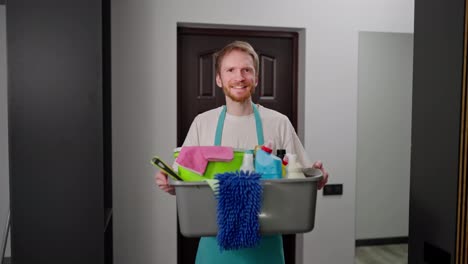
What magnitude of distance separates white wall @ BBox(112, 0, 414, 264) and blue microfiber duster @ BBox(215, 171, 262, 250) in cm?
148

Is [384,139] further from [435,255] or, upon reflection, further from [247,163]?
[247,163]

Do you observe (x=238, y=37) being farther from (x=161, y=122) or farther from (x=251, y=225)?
(x=251, y=225)

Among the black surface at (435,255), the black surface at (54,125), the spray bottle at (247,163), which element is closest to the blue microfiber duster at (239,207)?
the spray bottle at (247,163)

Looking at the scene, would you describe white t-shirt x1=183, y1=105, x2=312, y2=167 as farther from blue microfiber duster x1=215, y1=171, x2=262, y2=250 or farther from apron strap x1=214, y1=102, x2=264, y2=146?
blue microfiber duster x1=215, y1=171, x2=262, y2=250

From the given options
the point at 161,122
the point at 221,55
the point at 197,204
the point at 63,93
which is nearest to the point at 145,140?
the point at 161,122

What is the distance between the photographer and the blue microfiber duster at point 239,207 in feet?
4.41

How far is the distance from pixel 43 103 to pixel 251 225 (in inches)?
46.5

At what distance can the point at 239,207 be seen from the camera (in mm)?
1345

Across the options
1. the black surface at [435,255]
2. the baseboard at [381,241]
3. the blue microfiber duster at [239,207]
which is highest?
the blue microfiber duster at [239,207]

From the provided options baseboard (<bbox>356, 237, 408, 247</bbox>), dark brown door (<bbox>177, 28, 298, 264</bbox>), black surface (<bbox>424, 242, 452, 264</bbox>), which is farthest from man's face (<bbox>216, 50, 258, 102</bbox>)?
baseboard (<bbox>356, 237, 408, 247</bbox>)

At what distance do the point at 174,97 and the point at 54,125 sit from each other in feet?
2.92

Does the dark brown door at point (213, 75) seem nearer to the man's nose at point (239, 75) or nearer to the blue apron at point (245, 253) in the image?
the man's nose at point (239, 75)

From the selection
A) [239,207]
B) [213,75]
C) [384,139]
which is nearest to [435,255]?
[239,207]

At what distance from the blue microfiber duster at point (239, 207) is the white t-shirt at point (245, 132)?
467mm
